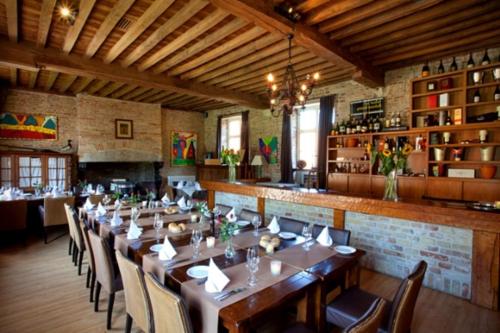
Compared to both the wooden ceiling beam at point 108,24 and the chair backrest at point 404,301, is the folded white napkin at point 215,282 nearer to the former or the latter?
the chair backrest at point 404,301

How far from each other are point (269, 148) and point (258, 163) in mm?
648

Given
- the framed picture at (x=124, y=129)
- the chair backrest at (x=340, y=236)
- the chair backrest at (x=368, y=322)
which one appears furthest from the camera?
the framed picture at (x=124, y=129)

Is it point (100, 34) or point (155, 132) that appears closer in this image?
point (100, 34)

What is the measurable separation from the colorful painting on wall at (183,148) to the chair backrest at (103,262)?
7.55 metres

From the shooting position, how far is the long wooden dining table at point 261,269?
1.54m

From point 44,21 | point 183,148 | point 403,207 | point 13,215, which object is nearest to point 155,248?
point 403,207

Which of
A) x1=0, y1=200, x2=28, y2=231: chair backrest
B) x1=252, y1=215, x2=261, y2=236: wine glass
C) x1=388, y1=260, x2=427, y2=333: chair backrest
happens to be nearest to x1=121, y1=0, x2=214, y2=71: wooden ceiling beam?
x1=252, y1=215, x2=261, y2=236: wine glass

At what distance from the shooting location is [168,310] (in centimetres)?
153

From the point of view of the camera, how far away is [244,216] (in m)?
3.66

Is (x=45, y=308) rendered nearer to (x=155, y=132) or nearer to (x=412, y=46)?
(x=412, y=46)

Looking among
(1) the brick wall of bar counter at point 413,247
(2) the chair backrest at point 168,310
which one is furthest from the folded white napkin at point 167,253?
(1) the brick wall of bar counter at point 413,247

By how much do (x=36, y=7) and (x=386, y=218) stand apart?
5403 millimetres

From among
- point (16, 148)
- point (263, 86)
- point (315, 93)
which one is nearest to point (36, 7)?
point (263, 86)

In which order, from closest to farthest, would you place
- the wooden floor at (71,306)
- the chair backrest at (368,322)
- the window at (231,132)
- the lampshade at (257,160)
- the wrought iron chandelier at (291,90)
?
the chair backrest at (368,322) < the wooden floor at (71,306) < the wrought iron chandelier at (291,90) < the lampshade at (257,160) < the window at (231,132)
